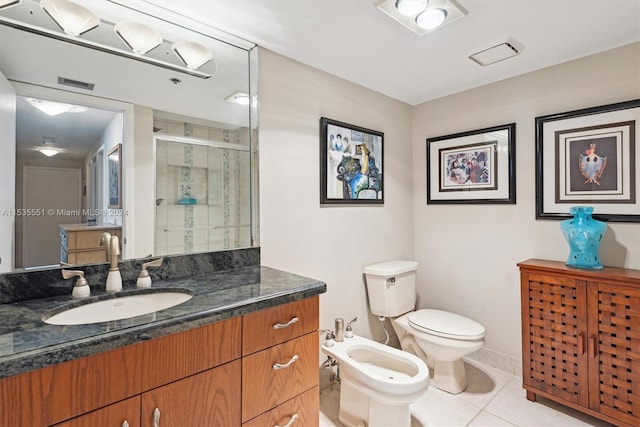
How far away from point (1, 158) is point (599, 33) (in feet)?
9.23

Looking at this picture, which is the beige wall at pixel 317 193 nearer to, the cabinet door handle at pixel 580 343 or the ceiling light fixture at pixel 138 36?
the ceiling light fixture at pixel 138 36

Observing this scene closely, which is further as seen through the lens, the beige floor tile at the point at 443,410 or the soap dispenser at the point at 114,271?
the beige floor tile at the point at 443,410

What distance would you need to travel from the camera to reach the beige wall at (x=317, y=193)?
6.10ft

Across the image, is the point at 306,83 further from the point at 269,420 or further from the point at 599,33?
the point at 269,420

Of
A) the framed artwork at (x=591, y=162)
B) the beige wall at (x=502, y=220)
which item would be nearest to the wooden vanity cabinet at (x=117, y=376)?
the beige wall at (x=502, y=220)

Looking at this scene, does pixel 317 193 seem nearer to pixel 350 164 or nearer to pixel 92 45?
pixel 350 164

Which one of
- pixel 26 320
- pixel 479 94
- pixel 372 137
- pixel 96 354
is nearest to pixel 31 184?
pixel 26 320

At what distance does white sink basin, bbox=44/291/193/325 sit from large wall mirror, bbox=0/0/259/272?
0.22 m

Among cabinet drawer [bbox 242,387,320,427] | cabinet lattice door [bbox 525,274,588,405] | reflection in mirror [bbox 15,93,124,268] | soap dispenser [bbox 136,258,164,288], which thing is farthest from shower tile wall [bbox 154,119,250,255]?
cabinet lattice door [bbox 525,274,588,405]

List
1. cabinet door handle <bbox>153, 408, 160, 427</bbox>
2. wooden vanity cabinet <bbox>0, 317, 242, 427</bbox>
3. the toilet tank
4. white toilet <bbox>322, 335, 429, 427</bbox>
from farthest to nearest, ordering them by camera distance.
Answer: the toilet tank
white toilet <bbox>322, 335, 429, 427</bbox>
cabinet door handle <bbox>153, 408, 160, 427</bbox>
wooden vanity cabinet <bbox>0, 317, 242, 427</bbox>

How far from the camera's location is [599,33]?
67.0 inches

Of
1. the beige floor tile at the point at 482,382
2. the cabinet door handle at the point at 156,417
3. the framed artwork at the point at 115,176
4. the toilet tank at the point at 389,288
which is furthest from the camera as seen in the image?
the toilet tank at the point at 389,288

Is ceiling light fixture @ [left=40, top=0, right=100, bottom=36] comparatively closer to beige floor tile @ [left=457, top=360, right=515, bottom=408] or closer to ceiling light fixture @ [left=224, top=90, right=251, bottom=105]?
ceiling light fixture @ [left=224, top=90, right=251, bottom=105]

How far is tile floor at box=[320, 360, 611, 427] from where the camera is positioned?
70.2 inches
